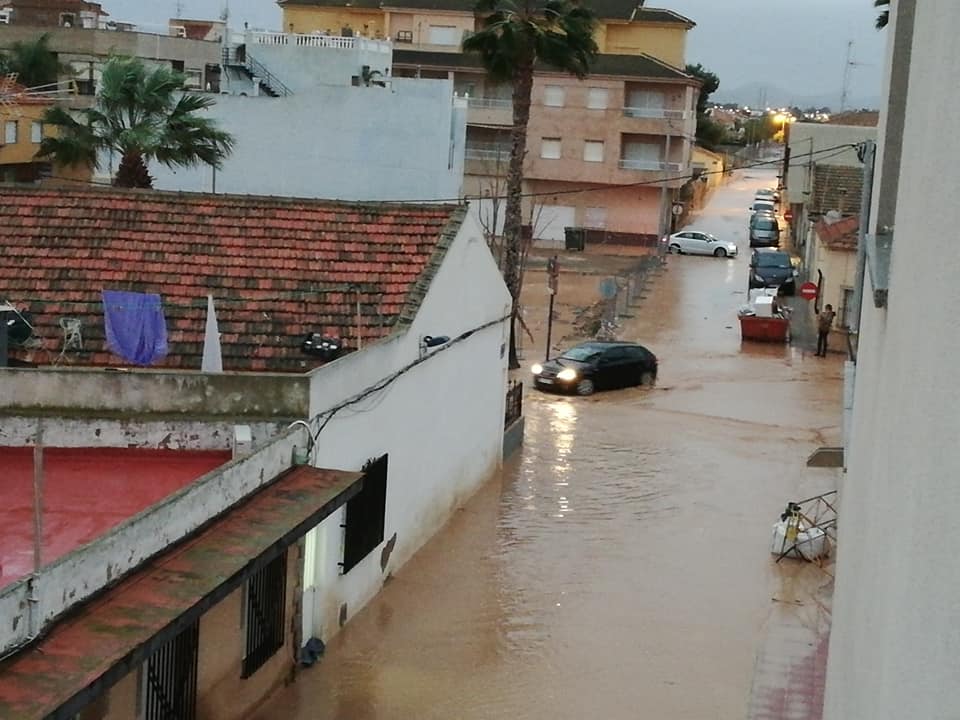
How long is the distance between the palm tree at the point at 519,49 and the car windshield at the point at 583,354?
1.87 m

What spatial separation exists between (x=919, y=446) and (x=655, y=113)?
179ft

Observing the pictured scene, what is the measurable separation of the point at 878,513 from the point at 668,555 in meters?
12.4

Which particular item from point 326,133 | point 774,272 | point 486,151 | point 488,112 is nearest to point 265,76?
point 326,133

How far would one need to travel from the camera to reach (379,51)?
4388 cm

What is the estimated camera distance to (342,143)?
38.9 metres

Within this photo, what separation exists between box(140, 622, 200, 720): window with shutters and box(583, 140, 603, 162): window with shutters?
48905 mm

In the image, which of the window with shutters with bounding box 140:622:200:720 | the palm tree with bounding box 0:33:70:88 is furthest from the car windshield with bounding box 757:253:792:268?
the window with shutters with bounding box 140:622:200:720

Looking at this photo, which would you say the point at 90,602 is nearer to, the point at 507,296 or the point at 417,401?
the point at 417,401

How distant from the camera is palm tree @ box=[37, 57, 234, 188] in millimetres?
27047

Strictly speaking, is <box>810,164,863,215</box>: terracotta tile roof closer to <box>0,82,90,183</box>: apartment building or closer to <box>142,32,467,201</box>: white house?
<box>142,32,467,201</box>: white house

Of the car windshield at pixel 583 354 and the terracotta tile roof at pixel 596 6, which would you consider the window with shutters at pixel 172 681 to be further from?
the terracotta tile roof at pixel 596 6

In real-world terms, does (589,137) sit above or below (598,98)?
below

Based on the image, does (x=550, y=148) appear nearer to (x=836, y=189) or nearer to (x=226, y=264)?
(x=836, y=189)

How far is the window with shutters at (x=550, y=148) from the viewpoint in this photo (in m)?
59.7
